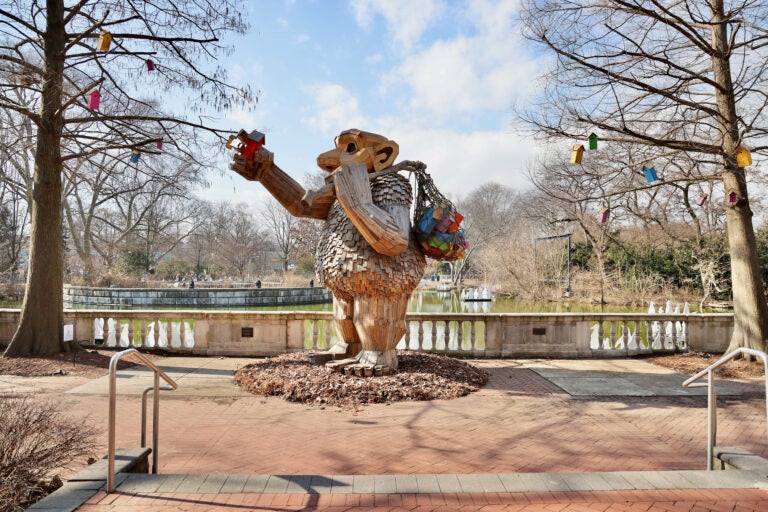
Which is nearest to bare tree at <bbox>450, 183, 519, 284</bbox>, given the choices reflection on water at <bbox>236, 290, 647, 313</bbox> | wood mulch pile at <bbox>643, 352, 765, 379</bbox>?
reflection on water at <bbox>236, 290, 647, 313</bbox>

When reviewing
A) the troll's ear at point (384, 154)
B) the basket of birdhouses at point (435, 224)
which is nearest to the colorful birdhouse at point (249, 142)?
the troll's ear at point (384, 154)

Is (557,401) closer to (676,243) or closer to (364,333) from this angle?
(364,333)

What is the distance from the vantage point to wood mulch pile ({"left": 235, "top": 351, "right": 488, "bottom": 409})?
614 centimetres

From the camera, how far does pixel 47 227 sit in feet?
28.9

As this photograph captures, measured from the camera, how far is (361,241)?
6.58 metres

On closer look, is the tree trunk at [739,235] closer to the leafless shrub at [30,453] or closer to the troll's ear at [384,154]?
the troll's ear at [384,154]

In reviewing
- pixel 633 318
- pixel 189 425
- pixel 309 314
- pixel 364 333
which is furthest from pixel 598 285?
pixel 189 425

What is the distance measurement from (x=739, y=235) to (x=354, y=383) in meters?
8.00

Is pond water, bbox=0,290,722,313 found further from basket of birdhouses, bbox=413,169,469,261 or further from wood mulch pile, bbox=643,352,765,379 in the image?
basket of birdhouses, bbox=413,169,469,261

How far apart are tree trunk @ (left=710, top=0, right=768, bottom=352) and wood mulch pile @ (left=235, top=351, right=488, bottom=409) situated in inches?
215

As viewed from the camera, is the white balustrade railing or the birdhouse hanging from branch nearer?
the birdhouse hanging from branch

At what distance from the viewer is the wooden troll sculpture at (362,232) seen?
6055 mm

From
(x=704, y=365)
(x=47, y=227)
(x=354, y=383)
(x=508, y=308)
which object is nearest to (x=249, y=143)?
(x=354, y=383)

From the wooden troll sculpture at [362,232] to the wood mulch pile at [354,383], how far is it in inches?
16.4
